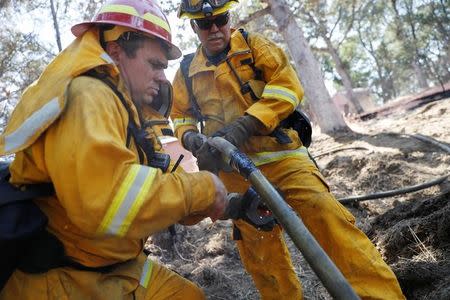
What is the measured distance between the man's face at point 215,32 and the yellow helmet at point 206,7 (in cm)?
5

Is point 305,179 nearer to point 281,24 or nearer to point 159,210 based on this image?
point 159,210

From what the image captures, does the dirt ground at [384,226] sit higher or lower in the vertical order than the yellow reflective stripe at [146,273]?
lower

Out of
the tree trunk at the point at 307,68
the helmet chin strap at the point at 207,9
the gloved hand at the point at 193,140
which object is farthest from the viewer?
the tree trunk at the point at 307,68

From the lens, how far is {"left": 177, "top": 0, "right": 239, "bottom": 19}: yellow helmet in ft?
9.96

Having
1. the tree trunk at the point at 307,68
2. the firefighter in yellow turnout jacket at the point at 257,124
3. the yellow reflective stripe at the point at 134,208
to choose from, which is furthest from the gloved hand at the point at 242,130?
the tree trunk at the point at 307,68

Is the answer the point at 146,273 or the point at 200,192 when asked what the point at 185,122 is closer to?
the point at 146,273

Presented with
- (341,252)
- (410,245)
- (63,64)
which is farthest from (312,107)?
(63,64)

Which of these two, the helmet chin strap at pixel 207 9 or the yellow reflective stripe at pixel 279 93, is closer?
the yellow reflective stripe at pixel 279 93

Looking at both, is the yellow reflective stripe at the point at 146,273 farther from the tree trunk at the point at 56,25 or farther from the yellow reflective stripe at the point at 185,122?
the tree trunk at the point at 56,25

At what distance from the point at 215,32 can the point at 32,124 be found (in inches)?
75.2

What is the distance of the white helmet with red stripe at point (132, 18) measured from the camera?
2053mm

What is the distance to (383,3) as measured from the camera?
26312 mm

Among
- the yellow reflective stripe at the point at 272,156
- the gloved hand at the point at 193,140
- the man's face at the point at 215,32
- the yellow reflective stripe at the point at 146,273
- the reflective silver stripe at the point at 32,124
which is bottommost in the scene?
the yellow reflective stripe at the point at 146,273

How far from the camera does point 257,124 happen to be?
280 cm
